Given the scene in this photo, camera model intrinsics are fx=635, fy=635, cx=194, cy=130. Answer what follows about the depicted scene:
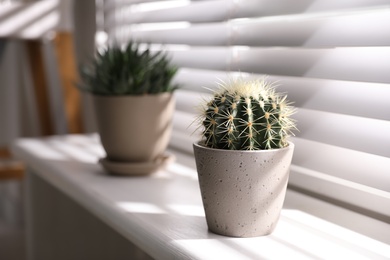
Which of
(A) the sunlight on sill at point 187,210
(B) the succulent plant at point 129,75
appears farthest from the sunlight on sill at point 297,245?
(B) the succulent plant at point 129,75

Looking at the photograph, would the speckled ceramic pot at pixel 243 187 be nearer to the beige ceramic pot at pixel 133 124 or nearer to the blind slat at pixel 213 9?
the blind slat at pixel 213 9

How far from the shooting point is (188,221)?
993 millimetres

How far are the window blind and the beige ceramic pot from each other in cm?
18

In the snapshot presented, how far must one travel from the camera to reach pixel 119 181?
1278 mm

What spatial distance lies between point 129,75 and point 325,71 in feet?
1.41

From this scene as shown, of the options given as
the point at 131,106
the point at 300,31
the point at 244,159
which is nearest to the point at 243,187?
the point at 244,159

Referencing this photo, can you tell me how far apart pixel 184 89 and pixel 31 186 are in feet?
1.58

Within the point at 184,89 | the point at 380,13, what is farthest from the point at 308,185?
the point at 184,89

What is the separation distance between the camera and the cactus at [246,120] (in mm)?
873

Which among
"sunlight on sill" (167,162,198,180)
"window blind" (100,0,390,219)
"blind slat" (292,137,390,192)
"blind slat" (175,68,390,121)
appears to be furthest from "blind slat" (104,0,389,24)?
"sunlight on sill" (167,162,198,180)

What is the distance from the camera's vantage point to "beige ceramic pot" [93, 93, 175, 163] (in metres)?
1.30

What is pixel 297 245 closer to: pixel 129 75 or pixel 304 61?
pixel 304 61

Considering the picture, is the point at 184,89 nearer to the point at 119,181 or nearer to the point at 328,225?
the point at 119,181

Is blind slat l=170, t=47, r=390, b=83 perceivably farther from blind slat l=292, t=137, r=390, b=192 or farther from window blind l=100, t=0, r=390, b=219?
blind slat l=292, t=137, r=390, b=192
